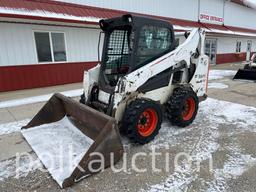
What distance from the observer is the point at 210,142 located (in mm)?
3717

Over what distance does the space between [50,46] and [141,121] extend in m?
6.88

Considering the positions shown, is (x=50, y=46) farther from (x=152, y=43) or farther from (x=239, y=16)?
(x=239, y=16)

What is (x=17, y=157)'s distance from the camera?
3.32 metres

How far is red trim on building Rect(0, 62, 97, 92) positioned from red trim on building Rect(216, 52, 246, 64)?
1309 centimetres

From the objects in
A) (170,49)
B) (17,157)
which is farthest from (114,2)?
(17,157)

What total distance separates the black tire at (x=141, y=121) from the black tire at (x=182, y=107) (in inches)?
20.0

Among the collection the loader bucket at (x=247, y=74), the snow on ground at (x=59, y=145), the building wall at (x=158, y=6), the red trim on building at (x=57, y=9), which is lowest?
the snow on ground at (x=59, y=145)

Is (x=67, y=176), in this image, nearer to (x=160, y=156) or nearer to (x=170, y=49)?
(x=160, y=156)

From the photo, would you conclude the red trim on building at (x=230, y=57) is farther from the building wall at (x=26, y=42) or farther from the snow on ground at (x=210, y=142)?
the snow on ground at (x=210, y=142)

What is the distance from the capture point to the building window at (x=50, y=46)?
8617 mm

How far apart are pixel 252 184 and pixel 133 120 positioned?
1.79 metres

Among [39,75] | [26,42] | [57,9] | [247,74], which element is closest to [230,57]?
[247,74]

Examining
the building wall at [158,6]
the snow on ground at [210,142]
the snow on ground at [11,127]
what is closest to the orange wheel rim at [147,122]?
the snow on ground at [210,142]

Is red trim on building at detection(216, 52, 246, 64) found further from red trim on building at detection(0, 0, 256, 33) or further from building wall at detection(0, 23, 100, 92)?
building wall at detection(0, 23, 100, 92)
